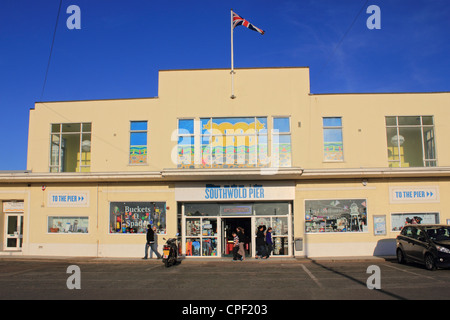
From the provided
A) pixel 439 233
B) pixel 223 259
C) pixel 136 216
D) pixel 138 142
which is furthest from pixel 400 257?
pixel 138 142

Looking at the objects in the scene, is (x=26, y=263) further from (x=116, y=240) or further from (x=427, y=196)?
(x=427, y=196)

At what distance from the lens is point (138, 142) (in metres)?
21.1

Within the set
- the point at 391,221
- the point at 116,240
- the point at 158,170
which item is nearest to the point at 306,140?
the point at 391,221

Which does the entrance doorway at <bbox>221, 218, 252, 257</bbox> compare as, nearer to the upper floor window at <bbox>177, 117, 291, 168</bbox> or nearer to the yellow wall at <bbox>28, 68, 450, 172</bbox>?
the upper floor window at <bbox>177, 117, 291, 168</bbox>

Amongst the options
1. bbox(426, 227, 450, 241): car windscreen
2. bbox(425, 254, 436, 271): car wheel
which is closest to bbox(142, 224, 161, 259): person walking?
bbox(425, 254, 436, 271): car wheel

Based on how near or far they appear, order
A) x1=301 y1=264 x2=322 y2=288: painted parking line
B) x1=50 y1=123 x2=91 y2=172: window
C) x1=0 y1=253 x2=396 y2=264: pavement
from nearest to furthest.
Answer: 1. x1=301 y1=264 x2=322 y2=288: painted parking line
2. x1=0 y1=253 x2=396 y2=264: pavement
3. x1=50 y1=123 x2=91 y2=172: window

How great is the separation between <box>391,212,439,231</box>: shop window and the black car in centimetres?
315

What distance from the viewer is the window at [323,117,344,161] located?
66.8ft

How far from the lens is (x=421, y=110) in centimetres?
2070

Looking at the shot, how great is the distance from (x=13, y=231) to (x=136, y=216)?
7.63 m

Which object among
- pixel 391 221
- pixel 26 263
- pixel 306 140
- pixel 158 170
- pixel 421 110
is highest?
pixel 421 110

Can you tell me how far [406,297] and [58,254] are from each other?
1765 cm

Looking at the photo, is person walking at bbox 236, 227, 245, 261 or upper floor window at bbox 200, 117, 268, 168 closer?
person walking at bbox 236, 227, 245, 261

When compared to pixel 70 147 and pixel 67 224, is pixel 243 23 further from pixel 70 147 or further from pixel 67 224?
pixel 67 224
